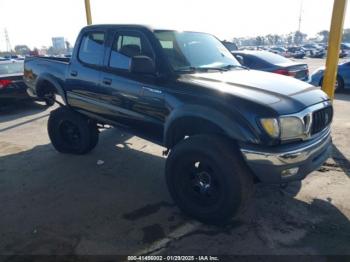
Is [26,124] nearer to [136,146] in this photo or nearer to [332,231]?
[136,146]

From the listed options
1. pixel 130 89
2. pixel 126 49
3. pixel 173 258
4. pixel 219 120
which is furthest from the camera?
pixel 126 49

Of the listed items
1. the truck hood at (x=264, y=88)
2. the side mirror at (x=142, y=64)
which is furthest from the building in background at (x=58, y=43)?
the truck hood at (x=264, y=88)

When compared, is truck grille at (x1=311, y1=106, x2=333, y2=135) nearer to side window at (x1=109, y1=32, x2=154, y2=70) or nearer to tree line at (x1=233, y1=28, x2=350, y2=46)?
side window at (x1=109, y1=32, x2=154, y2=70)

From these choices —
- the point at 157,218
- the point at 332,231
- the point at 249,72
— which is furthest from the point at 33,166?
the point at 332,231

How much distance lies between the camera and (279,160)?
3098 mm

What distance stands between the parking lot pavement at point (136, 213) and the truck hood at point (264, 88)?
1.23m

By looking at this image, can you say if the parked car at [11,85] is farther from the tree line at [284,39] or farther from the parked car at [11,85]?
the tree line at [284,39]

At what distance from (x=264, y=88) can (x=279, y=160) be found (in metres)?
0.86

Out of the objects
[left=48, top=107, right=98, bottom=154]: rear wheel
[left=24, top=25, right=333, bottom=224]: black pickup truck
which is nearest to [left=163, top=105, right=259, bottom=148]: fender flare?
[left=24, top=25, right=333, bottom=224]: black pickup truck

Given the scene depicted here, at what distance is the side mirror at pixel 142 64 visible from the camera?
377 centimetres

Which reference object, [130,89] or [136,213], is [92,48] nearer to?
[130,89]

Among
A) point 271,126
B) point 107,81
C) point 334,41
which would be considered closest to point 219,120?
point 271,126

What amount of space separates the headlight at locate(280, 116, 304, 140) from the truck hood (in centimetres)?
8

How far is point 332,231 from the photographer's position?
11.1 ft
